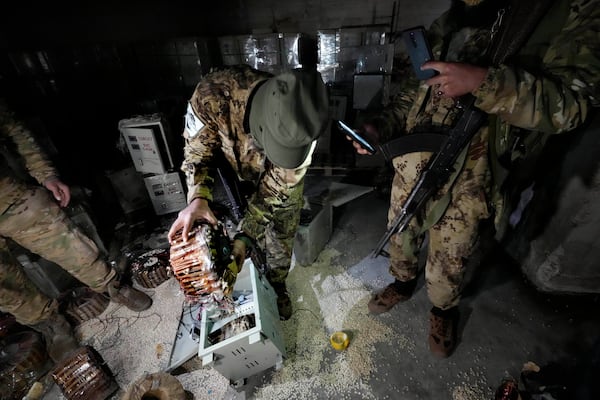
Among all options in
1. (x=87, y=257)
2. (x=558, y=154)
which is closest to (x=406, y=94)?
(x=558, y=154)

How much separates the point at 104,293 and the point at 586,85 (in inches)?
155

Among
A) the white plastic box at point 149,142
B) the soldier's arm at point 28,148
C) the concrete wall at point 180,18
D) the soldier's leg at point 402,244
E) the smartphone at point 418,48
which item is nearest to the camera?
the smartphone at point 418,48

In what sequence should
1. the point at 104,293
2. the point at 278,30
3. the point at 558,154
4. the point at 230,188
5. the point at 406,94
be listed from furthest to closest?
the point at 278,30, the point at 104,293, the point at 558,154, the point at 230,188, the point at 406,94

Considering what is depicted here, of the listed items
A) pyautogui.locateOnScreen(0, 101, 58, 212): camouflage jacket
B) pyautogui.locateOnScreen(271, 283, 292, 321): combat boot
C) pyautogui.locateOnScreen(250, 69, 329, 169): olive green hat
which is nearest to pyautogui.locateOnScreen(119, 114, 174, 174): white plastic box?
pyautogui.locateOnScreen(0, 101, 58, 212): camouflage jacket

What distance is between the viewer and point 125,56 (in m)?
5.38

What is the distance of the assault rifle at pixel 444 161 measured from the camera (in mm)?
1511

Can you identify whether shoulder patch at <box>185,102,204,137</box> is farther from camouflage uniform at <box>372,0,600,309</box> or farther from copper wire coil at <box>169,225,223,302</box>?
camouflage uniform at <box>372,0,600,309</box>

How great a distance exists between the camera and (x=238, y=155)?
2.02 m

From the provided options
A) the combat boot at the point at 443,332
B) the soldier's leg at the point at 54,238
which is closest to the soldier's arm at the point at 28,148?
the soldier's leg at the point at 54,238

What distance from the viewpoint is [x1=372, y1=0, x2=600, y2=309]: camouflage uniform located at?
118cm

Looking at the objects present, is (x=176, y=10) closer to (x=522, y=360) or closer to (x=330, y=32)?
(x=330, y=32)

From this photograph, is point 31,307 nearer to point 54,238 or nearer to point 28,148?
point 54,238

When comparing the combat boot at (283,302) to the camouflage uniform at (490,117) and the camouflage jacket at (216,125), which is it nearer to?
the camouflage uniform at (490,117)

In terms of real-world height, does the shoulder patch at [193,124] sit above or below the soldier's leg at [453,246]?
above
